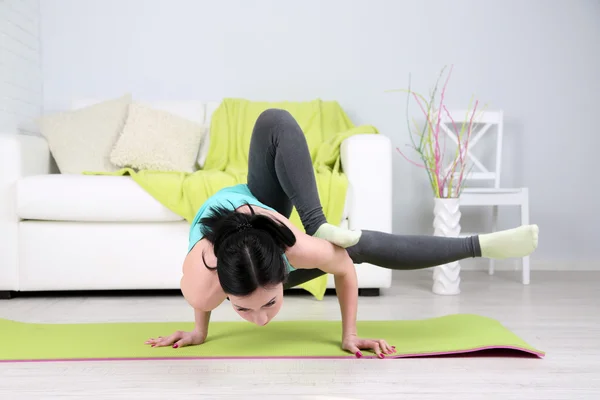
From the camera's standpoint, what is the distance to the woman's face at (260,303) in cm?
143

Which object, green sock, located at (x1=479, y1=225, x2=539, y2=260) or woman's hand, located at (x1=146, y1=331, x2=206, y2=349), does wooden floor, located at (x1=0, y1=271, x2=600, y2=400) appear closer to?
woman's hand, located at (x1=146, y1=331, x2=206, y2=349)

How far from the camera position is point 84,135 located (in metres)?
3.26

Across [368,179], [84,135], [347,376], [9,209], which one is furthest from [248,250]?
[84,135]

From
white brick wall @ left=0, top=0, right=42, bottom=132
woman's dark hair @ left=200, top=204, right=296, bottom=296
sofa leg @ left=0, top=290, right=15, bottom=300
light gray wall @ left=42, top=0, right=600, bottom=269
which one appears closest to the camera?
woman's dark hair @ left=200, top=204, right=296, bottom=296

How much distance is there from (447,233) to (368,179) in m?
0.50

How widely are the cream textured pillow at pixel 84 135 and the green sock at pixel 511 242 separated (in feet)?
6.72

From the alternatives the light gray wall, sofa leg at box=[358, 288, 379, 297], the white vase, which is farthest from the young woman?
the light gray wall

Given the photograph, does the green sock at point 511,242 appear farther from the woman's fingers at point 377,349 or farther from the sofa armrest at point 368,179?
the sofa armrest at point 368,179

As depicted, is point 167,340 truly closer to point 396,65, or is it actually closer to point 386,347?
point 386,347

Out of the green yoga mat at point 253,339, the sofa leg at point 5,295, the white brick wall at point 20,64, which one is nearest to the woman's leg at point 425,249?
the green yoga mat at point 253,339

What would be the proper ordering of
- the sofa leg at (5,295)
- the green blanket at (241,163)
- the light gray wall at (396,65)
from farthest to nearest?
1. the light gray wall at (396,65)
2. the sofa leg at (5,295)
3. the green blanket at (241,163)

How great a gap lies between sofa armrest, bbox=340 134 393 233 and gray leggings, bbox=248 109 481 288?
860 mm

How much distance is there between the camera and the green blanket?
2.70 m

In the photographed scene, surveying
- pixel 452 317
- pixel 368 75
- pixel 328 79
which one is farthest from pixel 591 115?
pixel 452 317
